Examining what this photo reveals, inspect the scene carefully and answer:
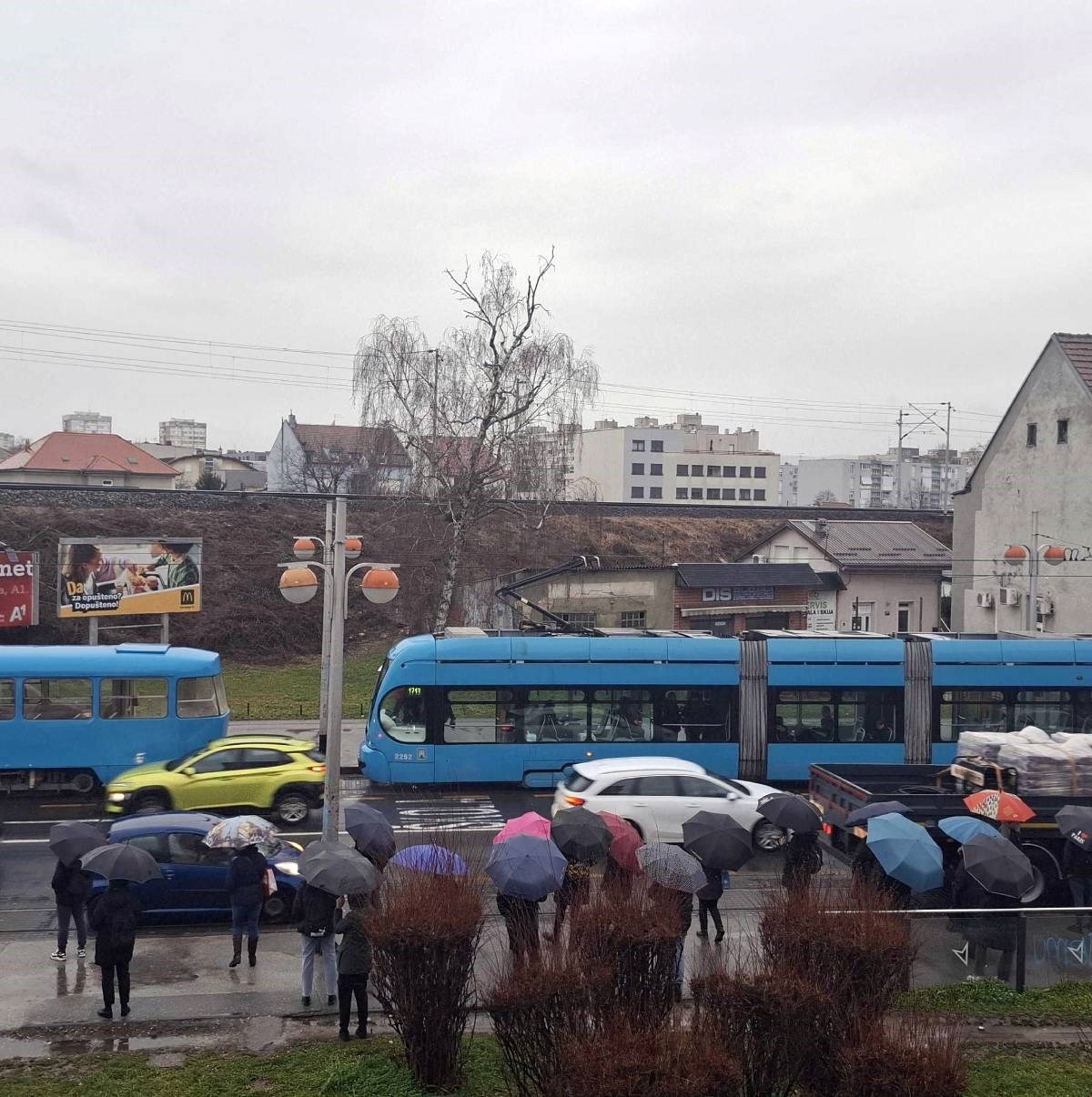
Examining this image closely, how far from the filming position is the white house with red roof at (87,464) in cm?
6250

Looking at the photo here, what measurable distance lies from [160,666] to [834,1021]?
15826 mm

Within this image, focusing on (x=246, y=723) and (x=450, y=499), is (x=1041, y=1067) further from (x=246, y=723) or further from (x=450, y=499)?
(x=450, y=499)

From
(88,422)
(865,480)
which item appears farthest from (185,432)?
(865,480)

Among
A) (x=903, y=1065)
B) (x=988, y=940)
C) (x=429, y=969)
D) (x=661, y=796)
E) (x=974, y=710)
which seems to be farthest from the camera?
(x=974, y=710)

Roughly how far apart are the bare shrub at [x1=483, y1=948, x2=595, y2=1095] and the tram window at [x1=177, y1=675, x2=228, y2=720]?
47.0ft

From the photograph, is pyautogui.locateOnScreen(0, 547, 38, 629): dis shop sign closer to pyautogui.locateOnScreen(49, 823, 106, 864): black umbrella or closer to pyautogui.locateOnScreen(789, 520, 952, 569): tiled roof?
pyautogui.locateOnScreen(49, 823, 106, 864): black umbrella

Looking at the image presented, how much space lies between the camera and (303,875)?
A: 10555 millimetres

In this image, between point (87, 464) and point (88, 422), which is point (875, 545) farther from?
point (88, 422)

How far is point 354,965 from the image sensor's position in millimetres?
9922

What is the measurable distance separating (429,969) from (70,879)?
5457mm

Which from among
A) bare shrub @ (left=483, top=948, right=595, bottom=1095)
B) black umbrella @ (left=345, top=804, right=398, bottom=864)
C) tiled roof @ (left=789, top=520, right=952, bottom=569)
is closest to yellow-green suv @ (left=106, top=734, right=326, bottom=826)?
black umbrella @ (left=345, top=804, right=398, bottom=864)

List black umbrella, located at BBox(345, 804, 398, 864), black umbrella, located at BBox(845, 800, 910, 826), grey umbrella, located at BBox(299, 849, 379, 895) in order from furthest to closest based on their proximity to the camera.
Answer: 1. black umbrella, located at BBox(845, 800, 910, 826)
2. black umbrella, located at BBox(345, 804, 398, 864)
3. grey umbrella, located at BBox(299, 849, 379, 895)

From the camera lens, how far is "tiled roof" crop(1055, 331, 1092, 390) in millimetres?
35281

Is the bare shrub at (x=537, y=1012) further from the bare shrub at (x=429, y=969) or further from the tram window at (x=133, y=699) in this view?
the tram window at (x=133, y=699)
